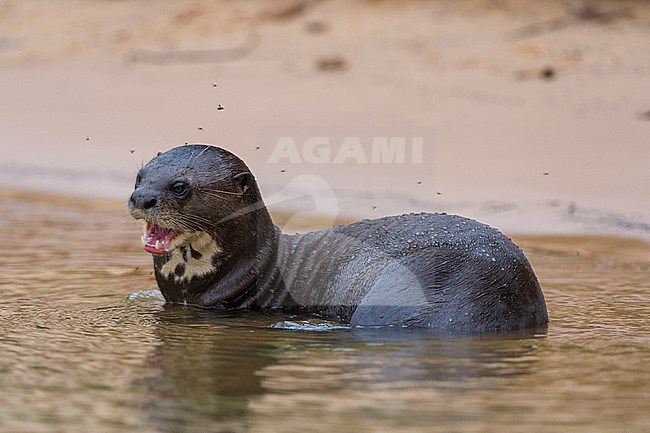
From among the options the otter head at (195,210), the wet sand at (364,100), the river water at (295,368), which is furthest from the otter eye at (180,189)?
the wet sand at (364,100)

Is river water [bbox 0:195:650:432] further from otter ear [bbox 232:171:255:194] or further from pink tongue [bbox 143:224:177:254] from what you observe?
otter ear [bbox 232:171:255:194]

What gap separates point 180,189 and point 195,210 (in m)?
0.13

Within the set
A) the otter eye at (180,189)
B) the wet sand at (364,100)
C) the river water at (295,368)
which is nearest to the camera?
the river water at (295,368)

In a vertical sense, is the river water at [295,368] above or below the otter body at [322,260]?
below

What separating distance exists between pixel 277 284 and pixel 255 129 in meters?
6.05

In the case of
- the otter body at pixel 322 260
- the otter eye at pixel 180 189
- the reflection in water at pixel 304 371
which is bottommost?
the reflection in water at pixel 304 371

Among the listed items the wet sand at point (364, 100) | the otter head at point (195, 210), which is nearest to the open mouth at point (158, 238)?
the otter head at point (195, 210)

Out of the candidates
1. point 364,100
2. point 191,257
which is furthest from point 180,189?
point 364,100

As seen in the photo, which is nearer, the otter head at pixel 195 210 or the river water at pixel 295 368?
the river water at pixel 295 368

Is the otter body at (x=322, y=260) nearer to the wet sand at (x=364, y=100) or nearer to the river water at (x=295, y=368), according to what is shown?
the river water at (x=295, y=368)

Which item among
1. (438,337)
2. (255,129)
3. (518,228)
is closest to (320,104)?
(255,129)

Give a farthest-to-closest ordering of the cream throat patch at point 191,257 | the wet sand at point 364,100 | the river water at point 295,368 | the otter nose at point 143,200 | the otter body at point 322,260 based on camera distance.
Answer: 1. the wet sand at point 364,100
2. the cream throat patch at point 191,257
3. the otter nose at point 143,200
4. the otter body at point 322,260
5. the river water at point 295,368

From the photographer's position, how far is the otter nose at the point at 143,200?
5.98 m

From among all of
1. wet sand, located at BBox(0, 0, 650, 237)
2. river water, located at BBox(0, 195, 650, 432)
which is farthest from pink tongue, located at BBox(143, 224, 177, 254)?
wet sand, located at BBox(0, 0, 650, 237)
